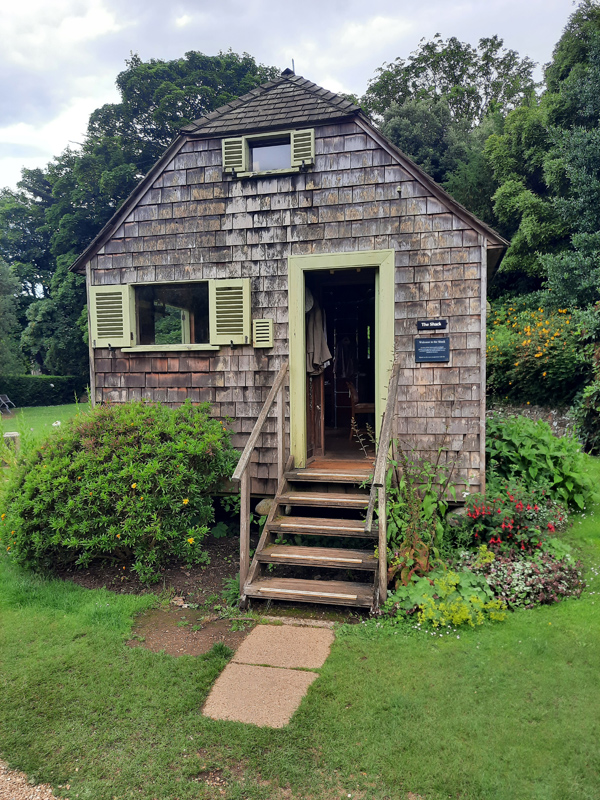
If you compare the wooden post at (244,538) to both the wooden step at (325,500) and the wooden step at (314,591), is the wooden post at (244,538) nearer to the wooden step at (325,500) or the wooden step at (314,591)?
the wooden step at (314,591)

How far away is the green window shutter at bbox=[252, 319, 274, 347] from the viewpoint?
580cm

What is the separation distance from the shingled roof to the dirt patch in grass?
5.14 m

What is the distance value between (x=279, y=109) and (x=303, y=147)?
645 mm

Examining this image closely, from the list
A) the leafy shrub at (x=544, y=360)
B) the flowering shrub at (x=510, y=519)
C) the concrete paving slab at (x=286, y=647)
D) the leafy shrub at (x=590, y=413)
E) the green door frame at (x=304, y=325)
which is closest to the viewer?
the concrete paving slab at (x=286, y=647)

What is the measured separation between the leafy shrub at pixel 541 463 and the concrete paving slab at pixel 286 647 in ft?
10.3

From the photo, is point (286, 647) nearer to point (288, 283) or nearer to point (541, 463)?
point (288, 283)

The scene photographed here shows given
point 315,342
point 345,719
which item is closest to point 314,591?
point 345,719

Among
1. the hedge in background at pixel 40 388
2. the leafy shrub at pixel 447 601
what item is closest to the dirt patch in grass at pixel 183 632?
the leafy shrub at pixel 447 601

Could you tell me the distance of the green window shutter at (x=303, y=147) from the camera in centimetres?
560

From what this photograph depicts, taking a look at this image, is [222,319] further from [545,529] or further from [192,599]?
[545,529]

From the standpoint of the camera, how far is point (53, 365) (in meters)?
24.2

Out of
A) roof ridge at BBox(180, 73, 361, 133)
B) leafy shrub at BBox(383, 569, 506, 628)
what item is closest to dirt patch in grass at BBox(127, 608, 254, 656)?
leafy shrub at BBox(383, 569, 506, 628)

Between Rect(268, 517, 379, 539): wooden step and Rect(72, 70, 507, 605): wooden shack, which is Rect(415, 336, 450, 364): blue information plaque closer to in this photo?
Rect(72, 70, 507, 605): wooden shack

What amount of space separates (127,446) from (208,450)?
79 cm
